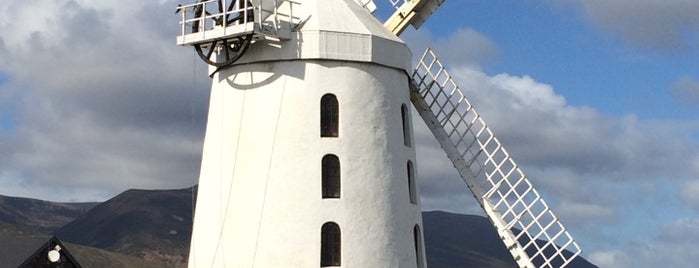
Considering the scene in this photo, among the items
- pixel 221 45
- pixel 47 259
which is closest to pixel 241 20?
pixel 221 45

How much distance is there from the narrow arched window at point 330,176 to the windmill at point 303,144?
0.09 feet

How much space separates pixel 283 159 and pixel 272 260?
112 inches

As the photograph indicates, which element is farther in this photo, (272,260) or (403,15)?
(403,15)

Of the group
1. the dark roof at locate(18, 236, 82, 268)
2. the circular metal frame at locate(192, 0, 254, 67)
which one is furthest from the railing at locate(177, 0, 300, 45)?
the dark roof at locate(18, 236, 82, 268)

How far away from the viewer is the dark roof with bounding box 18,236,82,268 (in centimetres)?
4541

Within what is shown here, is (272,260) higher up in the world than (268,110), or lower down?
lower down

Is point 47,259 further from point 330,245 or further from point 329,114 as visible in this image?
point 329,114

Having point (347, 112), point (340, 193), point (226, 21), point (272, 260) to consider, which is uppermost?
point (226, 21)

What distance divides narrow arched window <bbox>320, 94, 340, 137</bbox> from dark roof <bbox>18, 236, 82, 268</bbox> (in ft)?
65.0

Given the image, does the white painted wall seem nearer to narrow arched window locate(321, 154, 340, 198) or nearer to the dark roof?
narrow arched window locate(321, 154, 340, 198)

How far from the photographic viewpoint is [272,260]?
29844 mm

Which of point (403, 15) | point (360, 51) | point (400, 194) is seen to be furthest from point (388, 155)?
point (403, 15)

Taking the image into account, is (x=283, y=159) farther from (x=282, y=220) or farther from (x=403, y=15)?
(x=403, y=15)

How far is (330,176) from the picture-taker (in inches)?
1199
